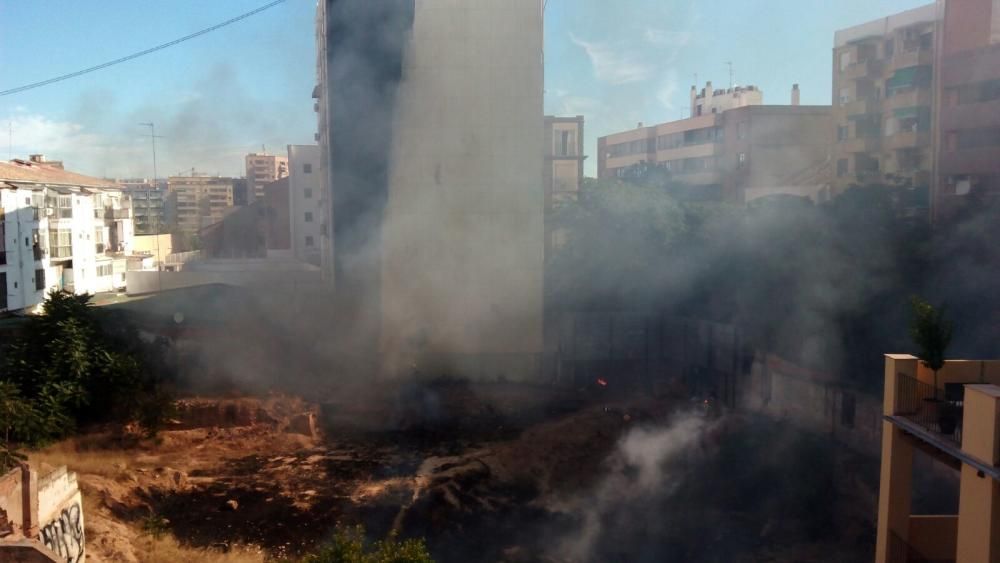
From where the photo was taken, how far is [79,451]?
1159cm

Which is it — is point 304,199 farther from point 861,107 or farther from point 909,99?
point 909,99

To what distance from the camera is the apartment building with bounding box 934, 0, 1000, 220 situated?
16.2 meters

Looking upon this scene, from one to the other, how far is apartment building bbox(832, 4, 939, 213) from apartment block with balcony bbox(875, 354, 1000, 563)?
1305 cm

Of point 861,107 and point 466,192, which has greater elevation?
point 861,107

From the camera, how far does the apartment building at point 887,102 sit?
18703 mm

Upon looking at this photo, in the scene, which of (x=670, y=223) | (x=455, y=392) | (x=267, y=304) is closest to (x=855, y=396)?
(x=455, y=392)

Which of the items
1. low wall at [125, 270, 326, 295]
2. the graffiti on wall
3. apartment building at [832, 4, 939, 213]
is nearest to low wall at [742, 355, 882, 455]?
apartment building at [832, 4, 939, 213]

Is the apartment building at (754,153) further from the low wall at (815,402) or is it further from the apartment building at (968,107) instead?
the low wall at (815,402)

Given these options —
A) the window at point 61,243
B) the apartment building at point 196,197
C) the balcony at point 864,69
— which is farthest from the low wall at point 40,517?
the apartment building at point 196,197

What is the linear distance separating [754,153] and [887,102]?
5.85 metres

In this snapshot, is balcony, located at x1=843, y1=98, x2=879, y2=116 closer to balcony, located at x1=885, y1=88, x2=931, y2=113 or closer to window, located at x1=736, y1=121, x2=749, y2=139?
balcony, located at x1=885, y1=88, x2=931, y2=113

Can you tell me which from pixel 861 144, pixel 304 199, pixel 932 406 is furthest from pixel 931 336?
pixel 304 199

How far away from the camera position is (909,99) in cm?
1922

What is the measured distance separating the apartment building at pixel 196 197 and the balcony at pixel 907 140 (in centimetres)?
4419
